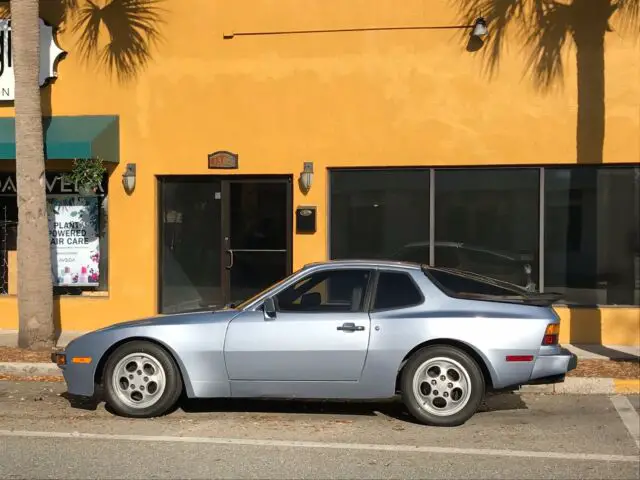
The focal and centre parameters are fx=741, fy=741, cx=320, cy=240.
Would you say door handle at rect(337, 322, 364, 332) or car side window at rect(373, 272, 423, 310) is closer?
door handle at rect(337, 322, 364, 332)

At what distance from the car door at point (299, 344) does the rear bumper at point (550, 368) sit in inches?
58.5

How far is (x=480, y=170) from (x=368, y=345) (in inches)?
209

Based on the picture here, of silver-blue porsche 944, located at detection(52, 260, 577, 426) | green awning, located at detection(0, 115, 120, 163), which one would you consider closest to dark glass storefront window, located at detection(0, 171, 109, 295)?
green awning, located at detection(0, 115, 120, 163)

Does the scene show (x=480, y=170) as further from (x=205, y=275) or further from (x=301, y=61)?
(x=205, y=275)

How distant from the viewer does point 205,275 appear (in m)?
11.7

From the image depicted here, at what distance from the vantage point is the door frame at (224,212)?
448 inches

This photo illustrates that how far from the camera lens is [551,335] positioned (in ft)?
21.3

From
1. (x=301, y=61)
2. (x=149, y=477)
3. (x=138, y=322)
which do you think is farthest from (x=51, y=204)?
(x=149, y=477)

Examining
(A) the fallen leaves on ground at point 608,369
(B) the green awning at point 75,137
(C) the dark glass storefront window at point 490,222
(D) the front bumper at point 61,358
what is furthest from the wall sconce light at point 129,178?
(A) the fallen leaves on ground at point 608,369

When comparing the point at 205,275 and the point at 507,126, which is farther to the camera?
the point at 205,275

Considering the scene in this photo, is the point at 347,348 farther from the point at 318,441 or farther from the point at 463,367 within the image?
the point at 463,367

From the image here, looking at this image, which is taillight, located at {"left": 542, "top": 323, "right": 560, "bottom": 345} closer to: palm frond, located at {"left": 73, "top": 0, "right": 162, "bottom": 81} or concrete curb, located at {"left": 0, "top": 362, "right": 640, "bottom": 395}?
concrete curb, located at {"left": 0, "top": 362, "right": 640, "bottom": 395}

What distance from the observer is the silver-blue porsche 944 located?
645cm

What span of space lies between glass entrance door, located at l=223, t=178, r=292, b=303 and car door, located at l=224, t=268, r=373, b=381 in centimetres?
481
